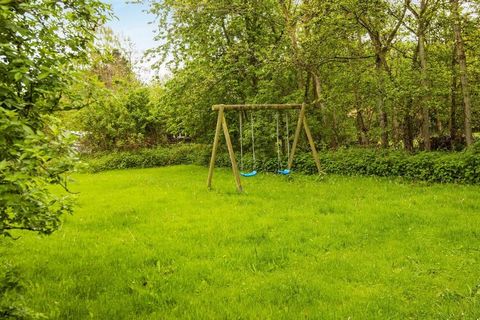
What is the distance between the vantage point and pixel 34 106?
3.25 meters

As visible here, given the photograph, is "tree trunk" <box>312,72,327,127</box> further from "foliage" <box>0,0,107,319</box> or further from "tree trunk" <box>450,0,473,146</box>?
"foliage" <box>0,0,107,319</box>

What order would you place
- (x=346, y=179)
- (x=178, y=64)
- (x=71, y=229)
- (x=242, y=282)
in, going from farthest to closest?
1. (x=178, y=64)
2. (x=346, y=179)
3. (x=71, y=229)
4. (x=242, y=282)

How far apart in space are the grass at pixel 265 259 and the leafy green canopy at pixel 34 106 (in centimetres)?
168

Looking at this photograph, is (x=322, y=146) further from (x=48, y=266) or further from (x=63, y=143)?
(x=63, y=143)

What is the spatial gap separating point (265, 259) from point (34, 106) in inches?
147

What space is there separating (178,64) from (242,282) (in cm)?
1455

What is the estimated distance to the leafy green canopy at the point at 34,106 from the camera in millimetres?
2693

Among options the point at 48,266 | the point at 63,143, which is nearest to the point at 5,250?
the point at 48,266

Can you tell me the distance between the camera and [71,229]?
306 inches

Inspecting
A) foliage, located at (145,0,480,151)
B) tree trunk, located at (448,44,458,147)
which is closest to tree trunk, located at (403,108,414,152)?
foliage, located at (145,0,480,151)

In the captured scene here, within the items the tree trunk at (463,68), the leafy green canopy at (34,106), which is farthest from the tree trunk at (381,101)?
the leafy green canopy at (34,106)

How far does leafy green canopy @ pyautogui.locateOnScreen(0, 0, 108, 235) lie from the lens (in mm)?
2693

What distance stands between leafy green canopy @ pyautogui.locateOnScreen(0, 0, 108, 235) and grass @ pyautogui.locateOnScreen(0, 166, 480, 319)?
1.68 m

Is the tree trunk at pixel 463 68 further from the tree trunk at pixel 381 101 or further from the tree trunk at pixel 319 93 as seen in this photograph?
the tree trunk at pixel 319 93
